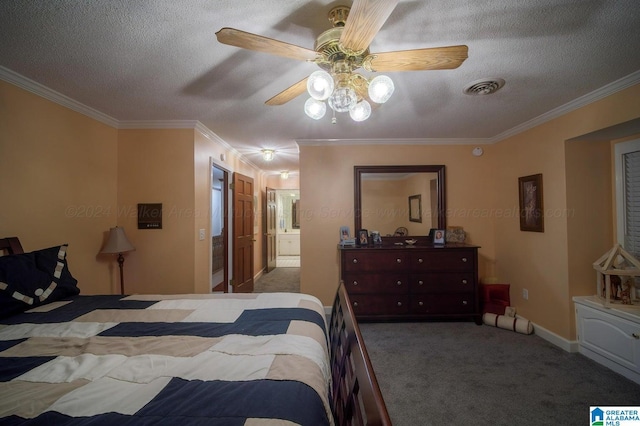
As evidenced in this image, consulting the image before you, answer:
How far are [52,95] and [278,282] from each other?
13.5 ft

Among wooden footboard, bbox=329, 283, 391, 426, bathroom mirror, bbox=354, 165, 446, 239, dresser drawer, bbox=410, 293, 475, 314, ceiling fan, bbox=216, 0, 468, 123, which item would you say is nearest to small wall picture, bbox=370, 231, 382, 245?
bathroom mirror, bbox=354, 165, 446, 239

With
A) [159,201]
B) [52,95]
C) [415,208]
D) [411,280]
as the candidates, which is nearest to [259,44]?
[52,95]

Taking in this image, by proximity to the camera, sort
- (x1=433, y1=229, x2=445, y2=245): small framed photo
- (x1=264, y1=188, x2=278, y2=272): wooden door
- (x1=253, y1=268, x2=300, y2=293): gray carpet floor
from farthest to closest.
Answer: (x1=264, y1=188, x2=278, y2=272): wooden door, (x1=253, y1=268, x2=300, y2=293): gray carpet floor, (x1=433, y1=229, x2=445, y2=245): small framed photo

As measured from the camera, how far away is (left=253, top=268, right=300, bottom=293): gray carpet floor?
15.4ft

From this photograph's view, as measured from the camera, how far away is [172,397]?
0.80m

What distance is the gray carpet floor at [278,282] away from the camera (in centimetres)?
468

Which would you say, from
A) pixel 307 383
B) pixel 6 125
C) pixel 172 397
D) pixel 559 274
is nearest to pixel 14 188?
pixel 6 125

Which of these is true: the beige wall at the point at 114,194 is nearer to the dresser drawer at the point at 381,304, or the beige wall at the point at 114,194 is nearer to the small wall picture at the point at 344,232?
the small wall picture at the point at 344,232

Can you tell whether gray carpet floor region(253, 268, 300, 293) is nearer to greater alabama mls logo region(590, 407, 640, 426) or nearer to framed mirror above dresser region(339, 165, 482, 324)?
framed mirror above dresser region(339, 165, 482, 324)

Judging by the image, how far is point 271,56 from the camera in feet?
5.48

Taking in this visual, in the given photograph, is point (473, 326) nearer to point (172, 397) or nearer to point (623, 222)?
point (623, 222)

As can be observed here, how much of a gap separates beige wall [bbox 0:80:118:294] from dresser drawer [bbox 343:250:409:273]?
2664 mm

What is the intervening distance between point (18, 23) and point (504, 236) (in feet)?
15.5

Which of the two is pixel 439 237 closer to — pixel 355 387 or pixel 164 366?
pixel 355 387
